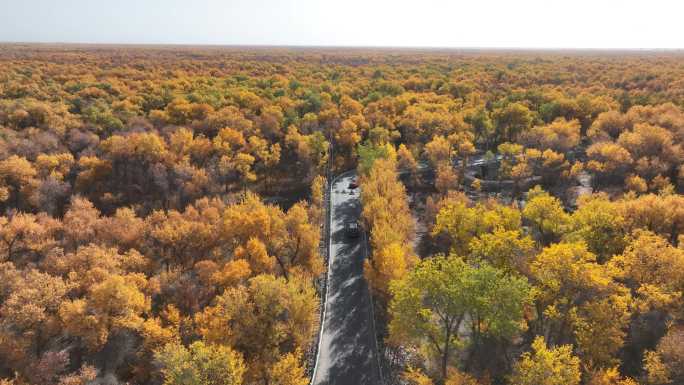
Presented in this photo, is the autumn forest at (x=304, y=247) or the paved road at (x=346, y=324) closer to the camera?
the autumn forest at (x=304, y=247)

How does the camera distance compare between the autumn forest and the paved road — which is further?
the paved road

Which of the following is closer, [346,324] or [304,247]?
[346,324]

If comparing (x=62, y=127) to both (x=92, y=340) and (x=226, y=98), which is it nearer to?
(x=226, y=98)

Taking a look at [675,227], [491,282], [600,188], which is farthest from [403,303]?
[600,188]

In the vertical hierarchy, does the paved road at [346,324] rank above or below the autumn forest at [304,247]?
below
